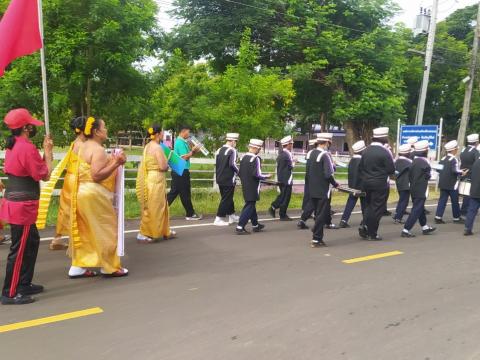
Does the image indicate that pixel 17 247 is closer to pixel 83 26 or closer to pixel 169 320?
pixel 169 320

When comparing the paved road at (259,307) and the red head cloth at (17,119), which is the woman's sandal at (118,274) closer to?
the paved road at (259,307)

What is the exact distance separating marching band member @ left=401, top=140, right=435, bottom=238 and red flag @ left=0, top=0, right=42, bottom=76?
21.8 feet

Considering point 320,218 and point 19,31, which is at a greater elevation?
point 19,31

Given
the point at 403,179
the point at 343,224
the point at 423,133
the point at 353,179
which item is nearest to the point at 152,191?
the point at 343,224

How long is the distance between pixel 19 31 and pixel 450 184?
29.1 ft

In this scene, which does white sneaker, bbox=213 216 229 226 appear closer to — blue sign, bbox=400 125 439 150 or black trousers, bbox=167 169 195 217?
black trousers, bbox=167 169 195 217

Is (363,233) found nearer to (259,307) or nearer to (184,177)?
(184,177)

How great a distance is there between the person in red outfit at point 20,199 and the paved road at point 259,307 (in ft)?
0.93

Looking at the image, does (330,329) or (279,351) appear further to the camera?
(330,329)

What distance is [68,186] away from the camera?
6609 millimetres

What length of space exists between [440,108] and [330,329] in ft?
117

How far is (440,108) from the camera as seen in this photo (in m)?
36.2

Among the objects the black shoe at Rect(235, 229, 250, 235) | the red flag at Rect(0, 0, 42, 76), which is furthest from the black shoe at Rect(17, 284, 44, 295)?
the black shoe at Rect(235, 229, 250, 235)

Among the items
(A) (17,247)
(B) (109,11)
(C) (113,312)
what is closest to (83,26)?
(B) (109,11)
